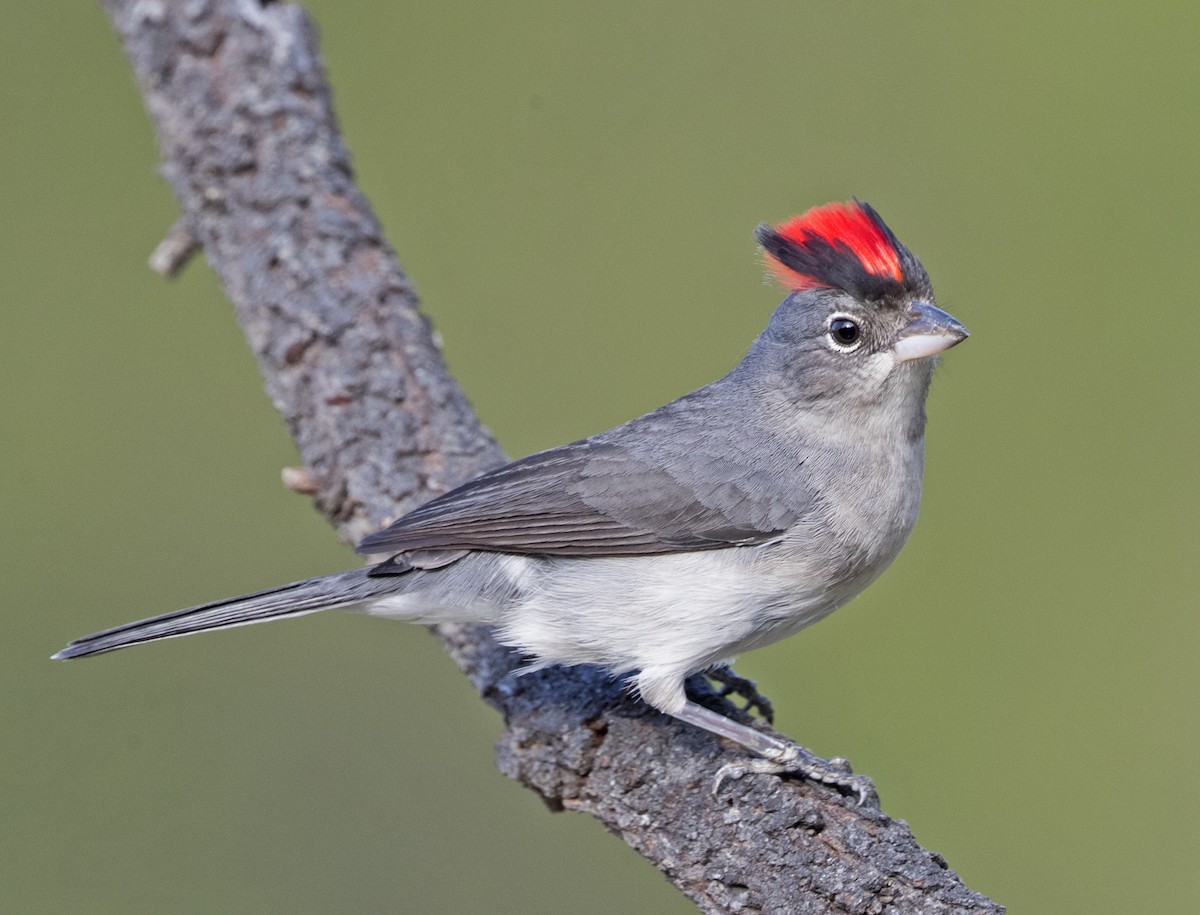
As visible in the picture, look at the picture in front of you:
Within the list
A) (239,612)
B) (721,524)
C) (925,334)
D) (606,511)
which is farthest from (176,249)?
(925,334)

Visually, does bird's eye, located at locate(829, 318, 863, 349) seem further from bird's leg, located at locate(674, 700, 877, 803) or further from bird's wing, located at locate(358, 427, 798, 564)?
bird's leg, located at locate(674, 700, 877, 803)

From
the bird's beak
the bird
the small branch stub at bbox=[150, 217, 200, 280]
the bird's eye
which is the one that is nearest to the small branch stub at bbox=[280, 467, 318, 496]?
the bird

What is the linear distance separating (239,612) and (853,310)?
6.26 ft

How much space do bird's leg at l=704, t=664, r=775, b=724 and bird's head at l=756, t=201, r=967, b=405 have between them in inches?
36.1

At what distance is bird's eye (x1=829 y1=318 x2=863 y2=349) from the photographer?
3410 mm

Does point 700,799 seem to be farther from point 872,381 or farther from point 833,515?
point 872,381

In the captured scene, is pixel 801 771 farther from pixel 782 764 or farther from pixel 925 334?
pixel 925 334

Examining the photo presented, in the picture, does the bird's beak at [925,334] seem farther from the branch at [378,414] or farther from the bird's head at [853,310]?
the branch at [378,414]

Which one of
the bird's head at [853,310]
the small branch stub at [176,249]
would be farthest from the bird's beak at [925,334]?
the small branch stub at [176,249]

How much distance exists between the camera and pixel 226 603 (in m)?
3.37

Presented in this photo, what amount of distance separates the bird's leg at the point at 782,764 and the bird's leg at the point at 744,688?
395 mm

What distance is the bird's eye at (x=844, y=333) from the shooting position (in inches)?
134

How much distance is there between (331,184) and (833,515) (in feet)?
7.83

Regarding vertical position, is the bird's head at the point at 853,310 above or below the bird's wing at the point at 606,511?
above
